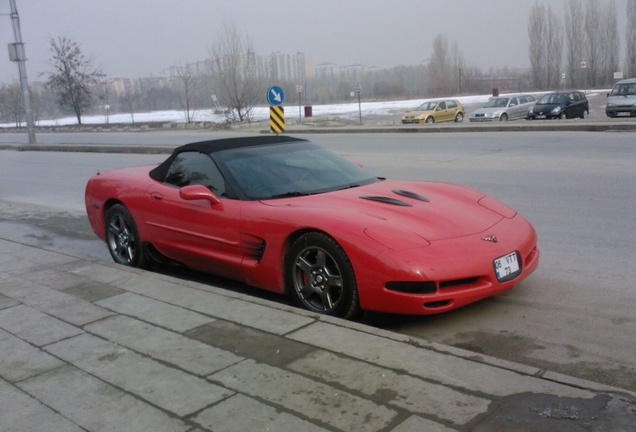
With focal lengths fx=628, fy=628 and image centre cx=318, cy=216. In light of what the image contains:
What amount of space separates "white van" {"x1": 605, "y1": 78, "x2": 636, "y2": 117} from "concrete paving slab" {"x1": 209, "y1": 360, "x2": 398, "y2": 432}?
2597 centimetres

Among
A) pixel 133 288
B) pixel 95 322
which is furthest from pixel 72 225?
pixel 95 322

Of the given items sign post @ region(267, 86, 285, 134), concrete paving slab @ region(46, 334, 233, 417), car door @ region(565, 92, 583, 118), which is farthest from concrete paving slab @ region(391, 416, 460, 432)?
car door @ region(565, 92, 583, 118)

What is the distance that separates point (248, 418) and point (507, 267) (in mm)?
2377

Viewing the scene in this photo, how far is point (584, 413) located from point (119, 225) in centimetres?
510

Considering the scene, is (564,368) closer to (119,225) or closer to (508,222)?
(508,222)

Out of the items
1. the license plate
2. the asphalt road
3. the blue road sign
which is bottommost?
the asphalt road

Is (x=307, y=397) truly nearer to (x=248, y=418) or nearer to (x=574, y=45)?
(x=248, y=418)

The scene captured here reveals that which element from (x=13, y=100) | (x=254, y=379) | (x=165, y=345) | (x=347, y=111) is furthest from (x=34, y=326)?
(x=13, y=100)

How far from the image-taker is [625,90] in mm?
26219

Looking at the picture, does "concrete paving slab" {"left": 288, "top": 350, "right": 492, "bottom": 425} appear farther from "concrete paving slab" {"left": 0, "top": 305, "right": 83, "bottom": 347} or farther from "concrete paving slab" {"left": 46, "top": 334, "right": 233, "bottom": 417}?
"concrete paving slab" {"left": 0, "top": 305, "right": 83, "bottom": 347}

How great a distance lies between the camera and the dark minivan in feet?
90.1

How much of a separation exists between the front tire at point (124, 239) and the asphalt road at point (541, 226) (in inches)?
35.9

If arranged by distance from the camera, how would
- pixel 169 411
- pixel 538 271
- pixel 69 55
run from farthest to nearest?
1. pixel 69 55
2. pixel 538 271
3. pixel 169 411

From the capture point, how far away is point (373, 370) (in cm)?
332
